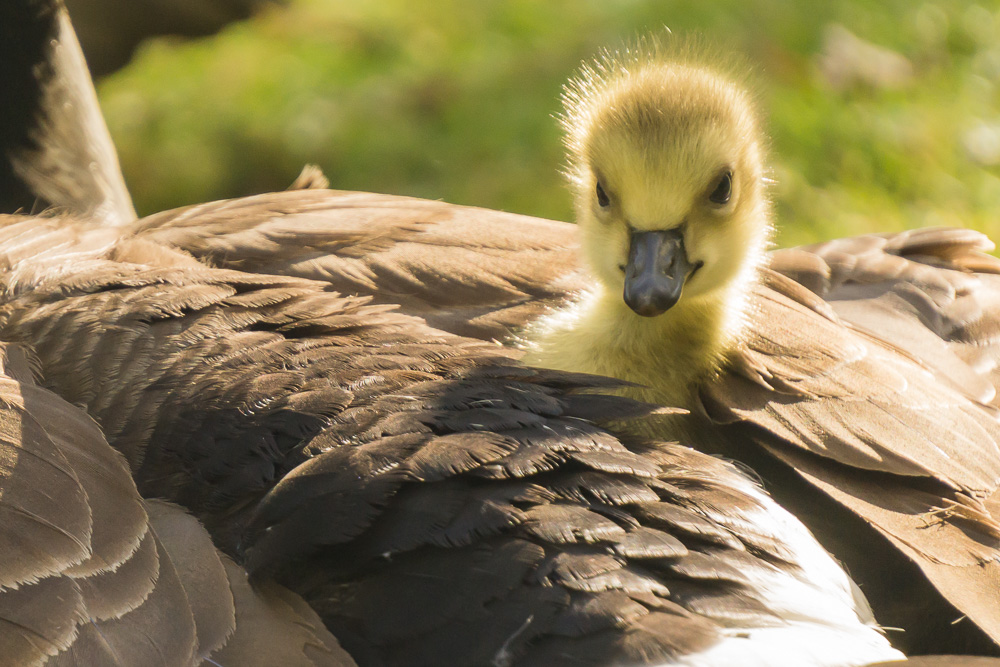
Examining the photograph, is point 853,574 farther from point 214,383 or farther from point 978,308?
point 214,383

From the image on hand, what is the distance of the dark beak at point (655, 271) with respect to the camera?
141 cm

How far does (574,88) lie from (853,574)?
972 mm

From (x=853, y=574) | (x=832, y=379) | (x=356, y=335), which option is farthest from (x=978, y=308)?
(x=356, y=335)

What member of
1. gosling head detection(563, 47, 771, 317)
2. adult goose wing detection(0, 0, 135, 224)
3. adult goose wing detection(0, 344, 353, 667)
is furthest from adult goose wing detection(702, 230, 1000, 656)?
adult goose wing detection(0, 0, 135, 224)

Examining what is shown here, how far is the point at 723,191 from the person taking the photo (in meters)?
1.62

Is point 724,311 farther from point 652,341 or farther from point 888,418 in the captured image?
point 888,418

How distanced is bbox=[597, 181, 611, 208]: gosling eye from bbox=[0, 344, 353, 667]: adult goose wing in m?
0.75

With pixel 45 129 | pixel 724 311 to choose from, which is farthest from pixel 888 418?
pixel 45 129

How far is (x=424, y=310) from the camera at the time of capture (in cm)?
154

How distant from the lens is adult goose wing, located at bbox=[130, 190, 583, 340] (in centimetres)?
156

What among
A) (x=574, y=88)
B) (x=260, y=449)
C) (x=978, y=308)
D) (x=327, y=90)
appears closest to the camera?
(x=260, y=449)

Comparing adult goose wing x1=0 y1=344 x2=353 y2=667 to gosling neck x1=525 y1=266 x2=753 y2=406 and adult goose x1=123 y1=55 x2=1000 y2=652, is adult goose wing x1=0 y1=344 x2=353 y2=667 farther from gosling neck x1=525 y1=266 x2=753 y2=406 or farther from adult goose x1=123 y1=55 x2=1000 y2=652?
gosling neck x1=525 y1=266 x2=753 y2=406

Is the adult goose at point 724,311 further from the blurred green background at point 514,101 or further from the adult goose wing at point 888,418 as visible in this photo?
the blurred green background at point 514,101

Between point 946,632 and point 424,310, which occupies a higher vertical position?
point 424,310
